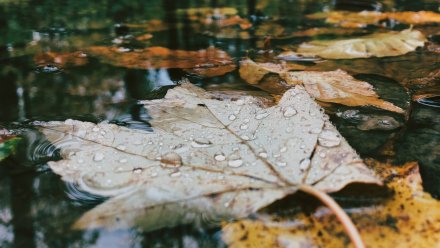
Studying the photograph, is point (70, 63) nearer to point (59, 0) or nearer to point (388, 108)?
point (388, 108)

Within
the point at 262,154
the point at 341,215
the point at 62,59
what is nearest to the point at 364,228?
the point at 341,215

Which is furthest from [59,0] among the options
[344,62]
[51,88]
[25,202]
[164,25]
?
[25,202]

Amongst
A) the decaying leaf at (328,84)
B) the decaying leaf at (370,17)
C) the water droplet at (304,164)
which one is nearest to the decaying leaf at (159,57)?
the decaying leaf at (328,84)

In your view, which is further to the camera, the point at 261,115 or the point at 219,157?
the point at 261,115

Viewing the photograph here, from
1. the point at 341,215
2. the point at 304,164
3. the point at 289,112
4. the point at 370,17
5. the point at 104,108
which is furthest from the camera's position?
the point at 370,17

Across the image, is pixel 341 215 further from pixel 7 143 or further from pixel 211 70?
pixel 211 70

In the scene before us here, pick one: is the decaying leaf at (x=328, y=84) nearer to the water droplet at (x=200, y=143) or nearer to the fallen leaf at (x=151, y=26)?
the water droplet at (x=200, y=143)

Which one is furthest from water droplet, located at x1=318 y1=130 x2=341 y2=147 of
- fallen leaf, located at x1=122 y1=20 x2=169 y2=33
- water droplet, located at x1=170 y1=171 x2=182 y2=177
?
fallen leaf, located at x1=122 y1=20 x2=169 y2=33
